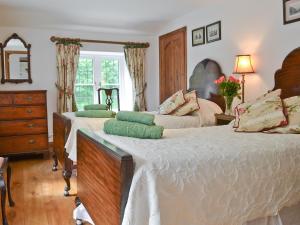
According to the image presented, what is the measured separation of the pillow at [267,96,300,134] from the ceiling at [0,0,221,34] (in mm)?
2113

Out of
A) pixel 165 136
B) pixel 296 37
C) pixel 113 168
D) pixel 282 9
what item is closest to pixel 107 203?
pixel 113 168

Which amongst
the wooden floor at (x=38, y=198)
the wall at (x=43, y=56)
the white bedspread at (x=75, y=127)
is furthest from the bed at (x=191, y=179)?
the wall at (x=43, y=56)

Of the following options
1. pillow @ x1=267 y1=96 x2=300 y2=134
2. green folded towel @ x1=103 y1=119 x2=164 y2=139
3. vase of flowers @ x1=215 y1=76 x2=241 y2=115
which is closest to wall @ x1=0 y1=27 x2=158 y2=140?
vase of flowers @ x1=215 y1=76 x2=241 y2=115

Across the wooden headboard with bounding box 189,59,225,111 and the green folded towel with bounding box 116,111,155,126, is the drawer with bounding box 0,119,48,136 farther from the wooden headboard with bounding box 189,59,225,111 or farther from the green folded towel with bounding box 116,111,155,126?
the green folded towel with bounding box 116,111,155,126

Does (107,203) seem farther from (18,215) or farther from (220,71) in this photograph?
(220,71)

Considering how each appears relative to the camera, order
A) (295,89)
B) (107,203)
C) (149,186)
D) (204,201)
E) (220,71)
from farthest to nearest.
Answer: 1. (220,71)
2. (295,89)
3. (107,203)
4. (204,201)
5. (149,186)

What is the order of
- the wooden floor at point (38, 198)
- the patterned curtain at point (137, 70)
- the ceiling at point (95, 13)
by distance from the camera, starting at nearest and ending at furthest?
the wooden floor at point (38, 198) → the ceiling at point (95, 13) → the patterned curtain at point (137, 70)

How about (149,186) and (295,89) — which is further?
(295,89)

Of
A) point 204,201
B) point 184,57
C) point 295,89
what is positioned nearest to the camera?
point 204,201

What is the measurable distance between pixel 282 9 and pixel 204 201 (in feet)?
8.08

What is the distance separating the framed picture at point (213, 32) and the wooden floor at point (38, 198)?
103 inches

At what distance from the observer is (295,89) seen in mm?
2887

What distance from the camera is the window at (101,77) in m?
5.46

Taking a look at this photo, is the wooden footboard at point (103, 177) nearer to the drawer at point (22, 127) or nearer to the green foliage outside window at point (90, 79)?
the drawer at point (22, 127)
